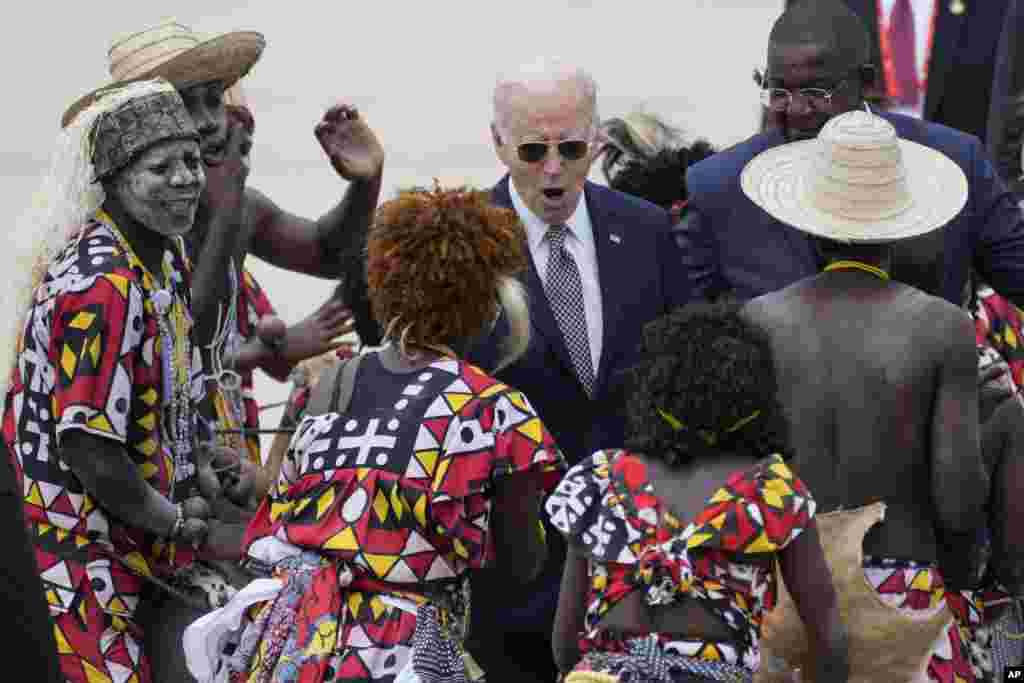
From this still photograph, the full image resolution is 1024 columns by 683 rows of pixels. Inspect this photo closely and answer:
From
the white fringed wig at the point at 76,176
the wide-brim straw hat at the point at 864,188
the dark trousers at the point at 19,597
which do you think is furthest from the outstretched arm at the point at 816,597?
the white fringed wig at the point at 76,176

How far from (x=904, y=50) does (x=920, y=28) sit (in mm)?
108

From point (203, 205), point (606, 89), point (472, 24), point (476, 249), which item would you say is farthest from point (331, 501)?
point (472, 24)

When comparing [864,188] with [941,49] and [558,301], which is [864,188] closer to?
[558,301]

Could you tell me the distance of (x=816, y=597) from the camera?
15.9 feet

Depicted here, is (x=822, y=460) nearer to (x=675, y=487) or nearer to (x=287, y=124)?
(x=675, y=487)

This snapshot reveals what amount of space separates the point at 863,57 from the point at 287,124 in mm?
6957

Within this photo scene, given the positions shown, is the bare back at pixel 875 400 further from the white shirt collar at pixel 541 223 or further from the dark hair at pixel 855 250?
the white shirt collar at pixel 541 223

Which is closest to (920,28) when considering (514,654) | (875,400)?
(514,654)

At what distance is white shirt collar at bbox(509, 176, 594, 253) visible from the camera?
21.6ft

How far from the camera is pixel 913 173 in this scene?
573 centimetres

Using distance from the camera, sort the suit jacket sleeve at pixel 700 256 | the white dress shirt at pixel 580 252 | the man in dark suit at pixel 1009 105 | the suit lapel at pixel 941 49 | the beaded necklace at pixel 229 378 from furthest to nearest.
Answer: the suit lapel at pixel 941 49, the man in dark suit at pixel 1009 105, the beaded necklace at pixel 229 378, the white dress shirt at pixel 580 252, the suit jacket sleeve at pixel 700 256

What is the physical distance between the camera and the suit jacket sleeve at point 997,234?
6250 mm

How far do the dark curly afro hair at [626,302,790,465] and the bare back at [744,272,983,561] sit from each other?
1.10ft

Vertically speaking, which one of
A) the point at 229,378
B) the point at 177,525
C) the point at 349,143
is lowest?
the point at 229,378
